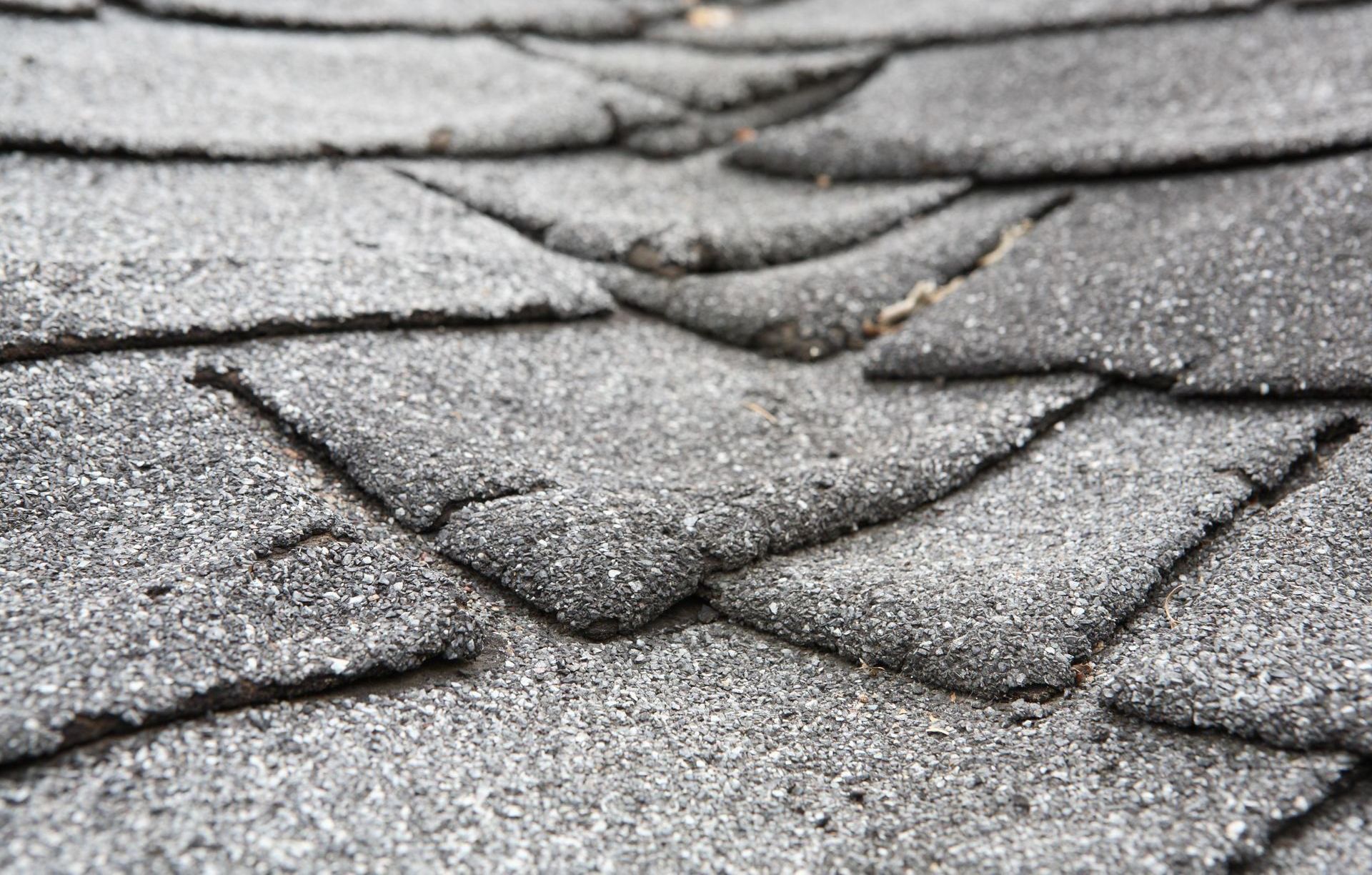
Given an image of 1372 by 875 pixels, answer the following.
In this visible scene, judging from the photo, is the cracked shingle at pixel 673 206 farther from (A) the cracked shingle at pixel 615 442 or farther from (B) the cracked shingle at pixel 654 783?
(B) the cracked shingle at pixel 654 783

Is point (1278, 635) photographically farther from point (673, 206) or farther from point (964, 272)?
point (673, 206)

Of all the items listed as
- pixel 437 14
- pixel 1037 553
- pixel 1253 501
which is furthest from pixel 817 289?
pixel 437 14

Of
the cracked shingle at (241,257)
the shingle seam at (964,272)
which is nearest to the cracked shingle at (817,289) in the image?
the shingle seam at (964,272)

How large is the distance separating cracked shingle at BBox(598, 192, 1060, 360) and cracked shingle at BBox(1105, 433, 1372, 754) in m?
0.94

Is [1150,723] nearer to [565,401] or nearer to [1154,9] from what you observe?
[565,401]

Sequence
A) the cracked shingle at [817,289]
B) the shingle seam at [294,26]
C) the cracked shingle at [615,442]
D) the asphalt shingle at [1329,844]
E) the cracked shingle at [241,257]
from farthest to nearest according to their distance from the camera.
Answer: the shingle seam at [294,26], the cracked shingle at [817,289], the cracked shingle at [241,257], the cracked shingle at [615,442], the asphalt shingle at [1329,844]

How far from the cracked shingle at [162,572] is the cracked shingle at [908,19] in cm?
252

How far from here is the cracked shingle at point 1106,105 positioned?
8.91ft

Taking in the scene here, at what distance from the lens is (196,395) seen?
6.36ft

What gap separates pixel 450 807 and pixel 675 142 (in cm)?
222

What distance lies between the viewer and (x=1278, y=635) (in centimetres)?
161

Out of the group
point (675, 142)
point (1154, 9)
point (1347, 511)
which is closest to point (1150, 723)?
point (1347, 511)

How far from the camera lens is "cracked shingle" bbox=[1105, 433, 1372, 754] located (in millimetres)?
1499

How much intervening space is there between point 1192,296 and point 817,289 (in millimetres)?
772
